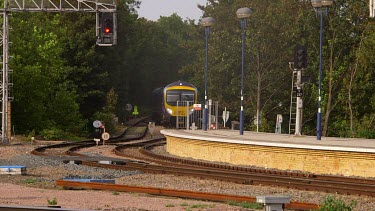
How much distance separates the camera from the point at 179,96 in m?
61.6

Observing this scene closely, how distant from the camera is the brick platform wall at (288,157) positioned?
2452cm

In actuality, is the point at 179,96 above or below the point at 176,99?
above

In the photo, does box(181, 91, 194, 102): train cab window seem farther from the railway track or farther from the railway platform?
the railway track

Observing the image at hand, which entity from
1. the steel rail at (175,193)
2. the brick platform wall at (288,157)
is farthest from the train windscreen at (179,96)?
the steel rail at (175,193)

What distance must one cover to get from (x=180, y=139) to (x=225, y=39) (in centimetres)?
3339

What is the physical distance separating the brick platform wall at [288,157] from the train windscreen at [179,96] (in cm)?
2746

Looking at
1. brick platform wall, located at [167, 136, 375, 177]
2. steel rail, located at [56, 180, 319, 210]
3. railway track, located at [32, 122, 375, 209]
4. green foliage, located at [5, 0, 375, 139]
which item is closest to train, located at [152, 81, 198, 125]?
green foliage, located at [5, 0, 375, 139]

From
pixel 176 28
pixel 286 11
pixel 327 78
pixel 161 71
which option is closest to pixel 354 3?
pixel 327 78

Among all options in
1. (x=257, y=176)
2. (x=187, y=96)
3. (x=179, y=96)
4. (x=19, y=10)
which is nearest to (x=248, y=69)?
(x=187, y=96)

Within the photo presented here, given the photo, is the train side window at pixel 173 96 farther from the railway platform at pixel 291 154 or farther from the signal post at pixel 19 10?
the railway platform at pixel 291 154

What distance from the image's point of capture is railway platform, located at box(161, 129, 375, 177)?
80.5 ft

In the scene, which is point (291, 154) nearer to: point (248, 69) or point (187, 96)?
point (187, 96)

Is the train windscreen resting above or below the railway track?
above

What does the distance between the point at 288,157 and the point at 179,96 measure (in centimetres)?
3486
